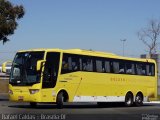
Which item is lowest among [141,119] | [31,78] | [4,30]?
[141,119]

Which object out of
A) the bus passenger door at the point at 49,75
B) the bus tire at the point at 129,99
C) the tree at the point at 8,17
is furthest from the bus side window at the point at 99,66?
the tree at the point at 8,17

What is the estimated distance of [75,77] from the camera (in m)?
27.4

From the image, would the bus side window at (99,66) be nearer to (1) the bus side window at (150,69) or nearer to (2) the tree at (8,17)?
(1) the bus side window at (150,69)

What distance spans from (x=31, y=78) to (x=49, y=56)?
5.09 ft

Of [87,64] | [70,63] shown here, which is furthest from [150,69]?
[70,63]

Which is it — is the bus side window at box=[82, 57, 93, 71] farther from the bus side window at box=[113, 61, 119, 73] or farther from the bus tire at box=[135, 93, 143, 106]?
the bus tire at box=[135, 93, 143, 106]

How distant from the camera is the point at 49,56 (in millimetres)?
25906

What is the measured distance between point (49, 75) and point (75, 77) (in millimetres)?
2041

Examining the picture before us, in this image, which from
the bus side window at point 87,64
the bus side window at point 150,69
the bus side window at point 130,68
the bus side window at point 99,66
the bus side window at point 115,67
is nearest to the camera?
the bus side window at point 87,64

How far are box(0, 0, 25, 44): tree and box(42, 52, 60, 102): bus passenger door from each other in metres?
11.6

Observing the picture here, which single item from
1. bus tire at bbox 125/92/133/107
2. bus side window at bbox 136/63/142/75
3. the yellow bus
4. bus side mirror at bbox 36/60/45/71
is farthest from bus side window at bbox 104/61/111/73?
bus side mirror at bbox 36/60/45/71

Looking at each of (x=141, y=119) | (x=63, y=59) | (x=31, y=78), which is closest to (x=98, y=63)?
(x=63, y=59)

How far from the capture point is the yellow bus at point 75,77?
2564 centimetres

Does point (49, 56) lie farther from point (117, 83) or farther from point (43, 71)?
point (117, 83)
